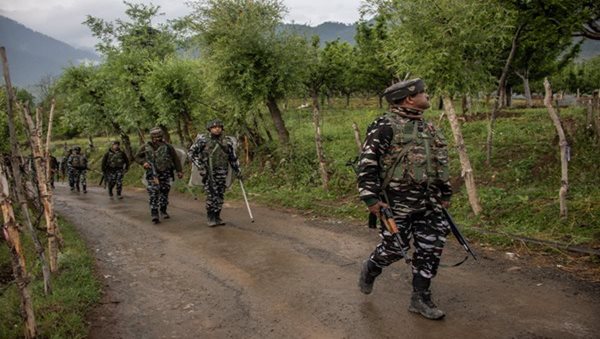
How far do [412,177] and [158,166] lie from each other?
856cm

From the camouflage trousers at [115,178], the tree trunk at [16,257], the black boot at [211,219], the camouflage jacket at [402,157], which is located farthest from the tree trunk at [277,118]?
the tree trunk at [16,257]

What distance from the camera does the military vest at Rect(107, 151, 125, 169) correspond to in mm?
17688

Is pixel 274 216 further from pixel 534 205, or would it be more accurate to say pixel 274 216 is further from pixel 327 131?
pixel 327 131

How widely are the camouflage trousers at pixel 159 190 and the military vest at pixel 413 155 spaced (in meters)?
8.14

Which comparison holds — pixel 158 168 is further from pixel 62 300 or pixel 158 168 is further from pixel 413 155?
pixel 413 155

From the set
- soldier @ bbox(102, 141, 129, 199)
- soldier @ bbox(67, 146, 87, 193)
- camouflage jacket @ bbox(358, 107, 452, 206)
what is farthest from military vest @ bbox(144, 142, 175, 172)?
soldier @ bbox(67, 146, 87, 193)

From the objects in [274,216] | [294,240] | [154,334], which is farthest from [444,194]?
[274,216]

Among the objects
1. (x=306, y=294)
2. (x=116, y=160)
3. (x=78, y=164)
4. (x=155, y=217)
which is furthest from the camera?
(x=78, y=164)

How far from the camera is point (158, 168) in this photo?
11.7 m

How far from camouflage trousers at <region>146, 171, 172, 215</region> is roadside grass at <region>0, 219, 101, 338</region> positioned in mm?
3512

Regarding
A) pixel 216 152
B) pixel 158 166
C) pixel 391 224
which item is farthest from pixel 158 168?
pixel 391 224

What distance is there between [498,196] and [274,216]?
17.0 ft

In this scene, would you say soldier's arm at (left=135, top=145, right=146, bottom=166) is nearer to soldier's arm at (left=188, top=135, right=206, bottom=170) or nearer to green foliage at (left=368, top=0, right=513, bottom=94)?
soldier's arm at (left=188, top=135, right=206, bottom=170)

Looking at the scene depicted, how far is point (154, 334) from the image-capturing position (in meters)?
4.93
